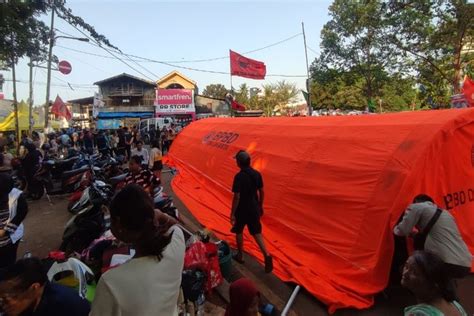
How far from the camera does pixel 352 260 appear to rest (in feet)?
15.5

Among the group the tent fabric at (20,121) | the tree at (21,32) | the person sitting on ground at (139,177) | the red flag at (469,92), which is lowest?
the person sitting on ground at (139,177)

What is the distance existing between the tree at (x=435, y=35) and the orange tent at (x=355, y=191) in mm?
17632

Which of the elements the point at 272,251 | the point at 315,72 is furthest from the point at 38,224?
the point at 315,72

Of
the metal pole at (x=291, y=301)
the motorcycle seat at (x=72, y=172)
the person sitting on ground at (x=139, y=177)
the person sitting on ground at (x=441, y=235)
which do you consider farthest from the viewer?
the motorcycle seat at (x=72, y=172)

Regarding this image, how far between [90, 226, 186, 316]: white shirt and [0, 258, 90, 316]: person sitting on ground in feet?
2.21

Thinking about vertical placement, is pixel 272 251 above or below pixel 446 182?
below

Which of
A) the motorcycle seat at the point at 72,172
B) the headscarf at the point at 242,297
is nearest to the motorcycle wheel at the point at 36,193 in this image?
the motorcycle seat at the point at 72,172

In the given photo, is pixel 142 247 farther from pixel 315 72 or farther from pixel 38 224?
pixel 315 72

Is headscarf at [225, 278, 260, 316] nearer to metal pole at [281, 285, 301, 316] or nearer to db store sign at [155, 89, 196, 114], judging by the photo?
metal pole at [281, 285, 301, 316]

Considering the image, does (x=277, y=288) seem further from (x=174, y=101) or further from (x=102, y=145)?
(x=174, y=101)

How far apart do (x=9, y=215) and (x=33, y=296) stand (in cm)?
213

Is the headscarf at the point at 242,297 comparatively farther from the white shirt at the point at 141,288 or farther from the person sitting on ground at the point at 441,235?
the person sitting on ground at the point at 441,235

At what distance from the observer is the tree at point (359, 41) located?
2547 centimetres

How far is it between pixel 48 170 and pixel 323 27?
24378 mm
